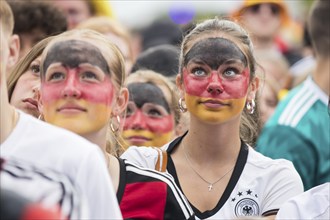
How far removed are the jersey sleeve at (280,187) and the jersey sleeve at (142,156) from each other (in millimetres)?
528

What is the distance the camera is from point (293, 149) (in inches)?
254

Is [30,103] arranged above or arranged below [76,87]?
below

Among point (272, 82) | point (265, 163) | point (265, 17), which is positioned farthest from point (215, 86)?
point (265, 17)

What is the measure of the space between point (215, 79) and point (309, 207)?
1070mm

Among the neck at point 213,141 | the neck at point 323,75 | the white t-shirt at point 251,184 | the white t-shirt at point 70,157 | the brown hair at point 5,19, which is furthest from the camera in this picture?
the neck at point 323,75

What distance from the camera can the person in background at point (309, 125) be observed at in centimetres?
640

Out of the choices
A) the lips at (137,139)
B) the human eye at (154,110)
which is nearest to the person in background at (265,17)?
the human eye at (154,110)

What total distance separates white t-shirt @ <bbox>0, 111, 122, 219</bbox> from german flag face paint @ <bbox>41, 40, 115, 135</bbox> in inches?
22.8

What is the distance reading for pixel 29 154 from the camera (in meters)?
3.64

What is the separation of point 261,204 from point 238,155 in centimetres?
30

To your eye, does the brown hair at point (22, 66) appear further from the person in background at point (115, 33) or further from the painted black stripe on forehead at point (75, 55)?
the person in background at point (115, 33)

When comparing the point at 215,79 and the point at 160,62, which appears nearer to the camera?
the point at 215,79

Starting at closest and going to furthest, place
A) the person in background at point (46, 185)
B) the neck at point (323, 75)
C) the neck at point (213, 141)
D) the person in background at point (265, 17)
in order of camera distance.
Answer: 1. the person in background at point (46, 185)
2. the neck at point (213, 141)
3. the neck at point (323, 75)
4. the person in background at point (265, 17)

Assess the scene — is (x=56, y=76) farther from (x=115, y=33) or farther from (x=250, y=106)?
(x=115, y=33)
